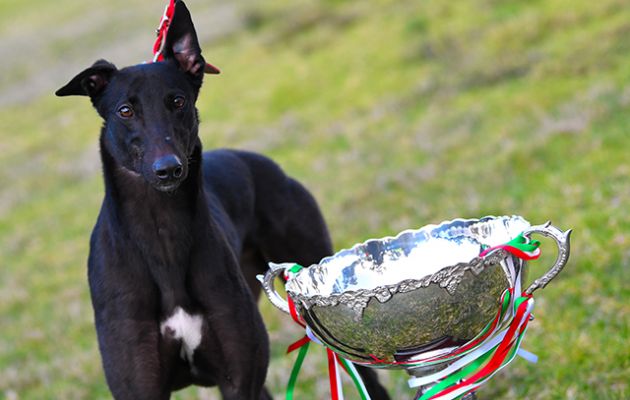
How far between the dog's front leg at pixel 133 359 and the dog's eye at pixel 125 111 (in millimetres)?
907

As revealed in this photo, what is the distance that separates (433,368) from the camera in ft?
13.3

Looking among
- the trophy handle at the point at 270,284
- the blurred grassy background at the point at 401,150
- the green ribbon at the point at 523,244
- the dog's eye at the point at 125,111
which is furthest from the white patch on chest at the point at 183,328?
the blurred grassy background at the point at 401,150

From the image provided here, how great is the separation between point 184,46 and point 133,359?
146 centimetres

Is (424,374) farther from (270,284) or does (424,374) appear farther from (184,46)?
(184,46)

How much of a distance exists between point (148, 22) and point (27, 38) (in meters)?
6.82

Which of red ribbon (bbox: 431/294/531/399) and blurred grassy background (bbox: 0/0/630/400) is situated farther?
blurred grassy background (bbox: 0/0/630/400)

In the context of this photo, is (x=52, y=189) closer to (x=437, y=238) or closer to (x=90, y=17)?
(x=437, y=238)

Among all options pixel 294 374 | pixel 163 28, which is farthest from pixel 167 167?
pixel 294 374

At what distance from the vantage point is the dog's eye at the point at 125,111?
412cm

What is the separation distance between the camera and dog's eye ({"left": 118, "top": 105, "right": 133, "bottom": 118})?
4121 mm

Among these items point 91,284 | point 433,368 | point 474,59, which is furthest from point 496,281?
point 474,59

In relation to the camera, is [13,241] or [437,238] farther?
[13,241]

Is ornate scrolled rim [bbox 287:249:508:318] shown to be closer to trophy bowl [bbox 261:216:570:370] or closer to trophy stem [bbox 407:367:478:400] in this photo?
trophy bowl [bbox 261:216:570:370]

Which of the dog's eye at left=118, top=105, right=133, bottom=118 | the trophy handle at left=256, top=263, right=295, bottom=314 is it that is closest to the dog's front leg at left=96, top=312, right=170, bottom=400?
the trophy handle at left=256, top=263, right=295, bottom=314
